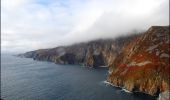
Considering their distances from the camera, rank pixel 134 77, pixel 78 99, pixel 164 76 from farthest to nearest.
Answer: pixel 134 77
pixel 164 76
pixel 78 99

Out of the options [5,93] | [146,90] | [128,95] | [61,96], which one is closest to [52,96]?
[61,96]

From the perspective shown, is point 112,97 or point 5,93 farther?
point 5,93

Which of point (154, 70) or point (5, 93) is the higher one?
point (154, 70)

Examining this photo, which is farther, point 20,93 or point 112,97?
point 20,93

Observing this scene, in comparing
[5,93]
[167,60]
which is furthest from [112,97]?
[5,93]

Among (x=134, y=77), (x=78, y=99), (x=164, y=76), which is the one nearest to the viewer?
(x=78, y=99)

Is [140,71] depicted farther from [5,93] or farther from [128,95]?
[5,93]

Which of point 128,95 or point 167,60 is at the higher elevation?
point 167,60

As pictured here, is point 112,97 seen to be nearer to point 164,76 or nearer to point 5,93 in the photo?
point 164,76
